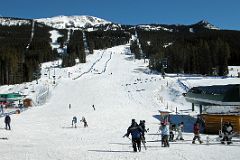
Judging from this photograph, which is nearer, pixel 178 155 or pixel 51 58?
pixel 178 155

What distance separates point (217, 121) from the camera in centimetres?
2895

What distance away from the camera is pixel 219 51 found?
5000 inches

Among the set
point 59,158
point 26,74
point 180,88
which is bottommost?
point 59,158

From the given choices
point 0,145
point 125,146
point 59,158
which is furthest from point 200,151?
point 0,145

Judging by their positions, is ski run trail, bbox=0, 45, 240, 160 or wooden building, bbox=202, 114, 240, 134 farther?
wooden building, bbox=202, 114, 240, 134

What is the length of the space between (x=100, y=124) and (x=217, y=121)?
9988mm

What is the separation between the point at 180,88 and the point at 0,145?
49.2 meters

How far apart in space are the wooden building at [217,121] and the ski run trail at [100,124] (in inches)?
92.5

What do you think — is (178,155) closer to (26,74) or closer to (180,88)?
(180,88)

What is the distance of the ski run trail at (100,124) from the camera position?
1747 cm

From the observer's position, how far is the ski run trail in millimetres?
17473

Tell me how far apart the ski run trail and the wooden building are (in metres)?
2.35

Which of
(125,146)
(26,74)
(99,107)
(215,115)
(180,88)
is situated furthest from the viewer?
(26,74)

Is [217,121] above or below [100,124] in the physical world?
above
